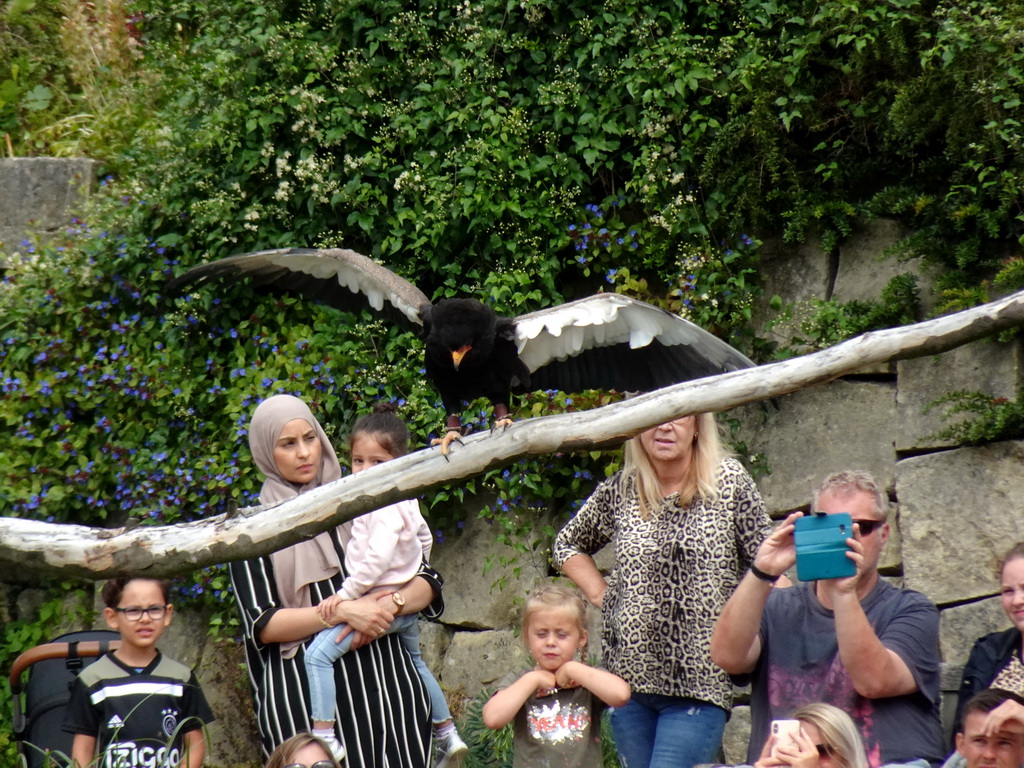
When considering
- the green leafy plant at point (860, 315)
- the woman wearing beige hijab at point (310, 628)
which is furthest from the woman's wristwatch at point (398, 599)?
the green leafy plant at point (860, 315)

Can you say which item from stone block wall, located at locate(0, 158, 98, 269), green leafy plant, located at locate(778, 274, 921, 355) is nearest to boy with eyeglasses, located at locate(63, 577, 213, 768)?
green leafy plant, located at locate(778, 274, 921, 355)

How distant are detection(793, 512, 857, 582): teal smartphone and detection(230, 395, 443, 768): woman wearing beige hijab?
1147 mm

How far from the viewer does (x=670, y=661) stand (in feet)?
9.57

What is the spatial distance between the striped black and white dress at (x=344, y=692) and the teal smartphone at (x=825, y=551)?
1.24m

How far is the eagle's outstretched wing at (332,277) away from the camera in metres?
4.07

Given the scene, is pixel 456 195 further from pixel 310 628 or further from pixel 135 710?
pixel 135 710

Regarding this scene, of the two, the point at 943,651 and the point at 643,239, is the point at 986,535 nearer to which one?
the point at 943,651

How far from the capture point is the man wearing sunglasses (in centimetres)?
248

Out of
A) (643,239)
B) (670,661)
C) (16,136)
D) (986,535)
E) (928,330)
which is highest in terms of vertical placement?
(16,136)

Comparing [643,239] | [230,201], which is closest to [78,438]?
[230,201]

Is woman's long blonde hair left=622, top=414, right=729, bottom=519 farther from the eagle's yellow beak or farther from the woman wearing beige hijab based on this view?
the eagle's yellow beak

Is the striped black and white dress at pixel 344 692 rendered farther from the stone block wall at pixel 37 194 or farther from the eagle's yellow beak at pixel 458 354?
the stone block wall at pixel 37 194

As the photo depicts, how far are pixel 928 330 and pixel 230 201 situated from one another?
3610 millimetres

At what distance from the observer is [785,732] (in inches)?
93.0
